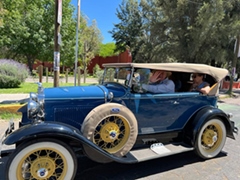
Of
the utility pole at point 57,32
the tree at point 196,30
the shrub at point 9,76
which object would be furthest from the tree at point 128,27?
the utility pole at point 57,32

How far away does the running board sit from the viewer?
3030 mm

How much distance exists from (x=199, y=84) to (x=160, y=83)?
988mm

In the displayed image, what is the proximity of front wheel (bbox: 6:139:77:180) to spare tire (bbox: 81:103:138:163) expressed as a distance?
42 centimetres

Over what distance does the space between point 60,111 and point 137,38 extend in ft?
106

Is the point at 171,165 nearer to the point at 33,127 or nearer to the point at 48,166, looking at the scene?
the point at 48,166

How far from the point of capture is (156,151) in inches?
128

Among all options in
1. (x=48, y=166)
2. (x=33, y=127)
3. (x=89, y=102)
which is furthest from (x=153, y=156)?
(x=33, y=127)

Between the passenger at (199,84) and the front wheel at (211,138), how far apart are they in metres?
0.61

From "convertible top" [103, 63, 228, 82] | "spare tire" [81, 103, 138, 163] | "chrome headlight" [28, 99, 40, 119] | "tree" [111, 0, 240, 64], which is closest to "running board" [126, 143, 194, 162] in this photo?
"spare tire" [81, 103, 138, 163]

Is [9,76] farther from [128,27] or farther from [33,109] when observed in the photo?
[128,27]

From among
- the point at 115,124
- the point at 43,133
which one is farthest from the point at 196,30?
the point at 43,133

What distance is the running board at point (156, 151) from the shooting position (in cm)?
303

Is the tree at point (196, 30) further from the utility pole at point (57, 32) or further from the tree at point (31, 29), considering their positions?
the tree at point (31, 29)

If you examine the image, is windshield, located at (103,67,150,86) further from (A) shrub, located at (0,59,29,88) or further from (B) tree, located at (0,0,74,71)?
(B) tree, located at (0,0,74,71)
